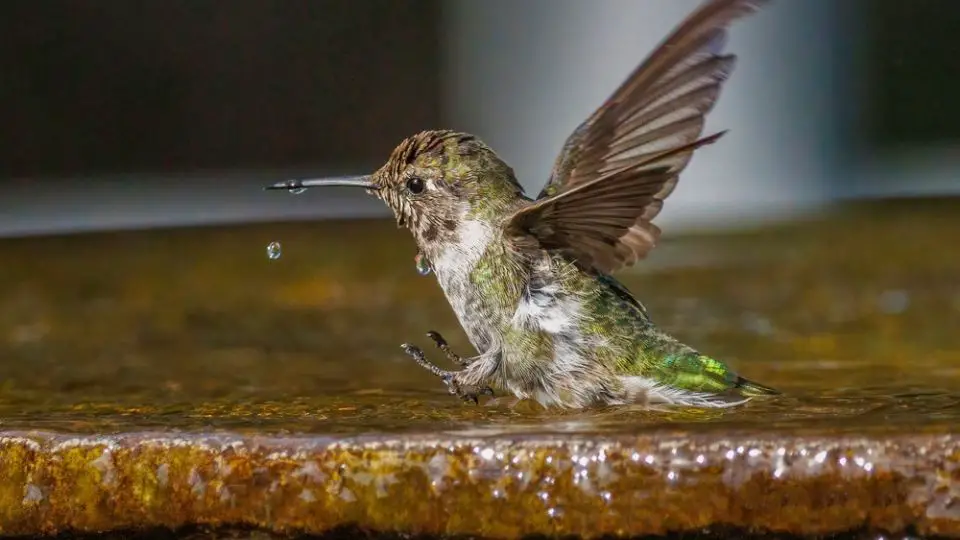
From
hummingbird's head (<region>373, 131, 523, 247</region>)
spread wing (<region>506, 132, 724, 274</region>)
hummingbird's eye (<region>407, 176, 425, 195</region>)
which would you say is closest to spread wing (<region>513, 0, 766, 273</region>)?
spread wing (<region>506, 132, 724, 274</region>)

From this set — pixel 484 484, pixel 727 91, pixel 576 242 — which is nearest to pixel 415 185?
pixel 576 242

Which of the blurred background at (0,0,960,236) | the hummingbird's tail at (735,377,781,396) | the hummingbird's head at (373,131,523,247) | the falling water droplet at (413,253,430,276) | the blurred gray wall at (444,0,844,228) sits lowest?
the hummingbird's tail at (735,377,781,396)

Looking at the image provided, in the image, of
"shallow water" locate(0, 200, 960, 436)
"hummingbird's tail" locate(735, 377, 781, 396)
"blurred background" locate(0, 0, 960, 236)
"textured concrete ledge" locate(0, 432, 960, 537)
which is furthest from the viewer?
"blurred background" locate(0, 0, 960, 236)

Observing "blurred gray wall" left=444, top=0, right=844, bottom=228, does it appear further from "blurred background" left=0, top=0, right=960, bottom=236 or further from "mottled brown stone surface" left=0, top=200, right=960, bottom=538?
"mottled brown stone surface" left=0, top=200, right=960, bottom=538

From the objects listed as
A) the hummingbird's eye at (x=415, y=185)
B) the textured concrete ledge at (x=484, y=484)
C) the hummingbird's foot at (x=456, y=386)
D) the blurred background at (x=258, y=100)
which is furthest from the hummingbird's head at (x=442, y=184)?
the blurred background at (x=258, y=100)

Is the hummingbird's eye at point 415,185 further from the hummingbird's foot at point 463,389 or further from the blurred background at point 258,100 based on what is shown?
the blurred background at point 258,100
